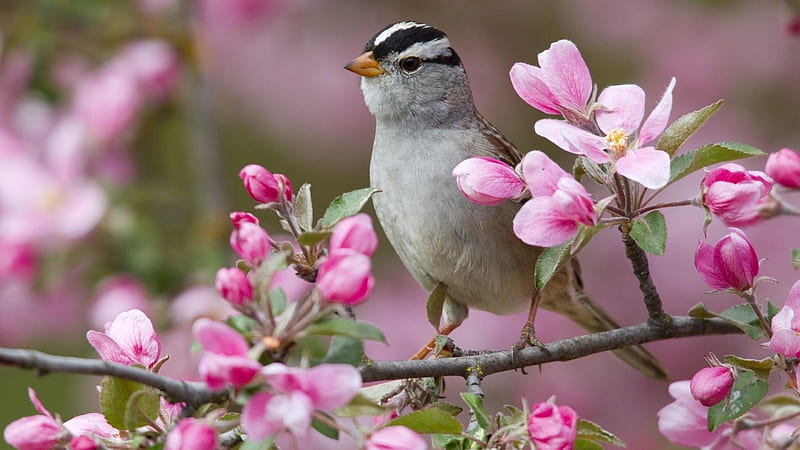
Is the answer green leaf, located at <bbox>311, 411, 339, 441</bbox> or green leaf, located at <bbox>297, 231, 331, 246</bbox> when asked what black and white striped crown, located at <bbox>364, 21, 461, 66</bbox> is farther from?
green leaf, located at <bbox>311, 411, 339, 441</bbox>

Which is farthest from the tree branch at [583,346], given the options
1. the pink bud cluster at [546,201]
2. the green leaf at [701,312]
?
the pink bud cluster at [546,201]

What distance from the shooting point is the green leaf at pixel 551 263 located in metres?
1.74

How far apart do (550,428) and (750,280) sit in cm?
50

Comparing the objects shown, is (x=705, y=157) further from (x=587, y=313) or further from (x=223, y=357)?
(x=587, y=313)

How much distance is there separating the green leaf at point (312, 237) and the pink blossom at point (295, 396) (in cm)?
28

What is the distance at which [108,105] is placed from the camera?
3713mm

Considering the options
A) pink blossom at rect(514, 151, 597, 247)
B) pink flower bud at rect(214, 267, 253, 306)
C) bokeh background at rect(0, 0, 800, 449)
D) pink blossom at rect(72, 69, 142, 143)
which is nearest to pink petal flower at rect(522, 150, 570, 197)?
pink blossom at rect(514, 151, 597, 247)

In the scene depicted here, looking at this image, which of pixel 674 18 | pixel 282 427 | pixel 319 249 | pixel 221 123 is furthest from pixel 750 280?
pixel 221 123

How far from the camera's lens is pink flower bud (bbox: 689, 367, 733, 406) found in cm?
173

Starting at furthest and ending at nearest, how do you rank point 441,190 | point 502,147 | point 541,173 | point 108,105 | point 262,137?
point 262,137 < point 108,105 < point 502,147 < point 441,190 < point 541,173

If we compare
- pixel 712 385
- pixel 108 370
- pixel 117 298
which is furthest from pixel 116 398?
pixel 117 298

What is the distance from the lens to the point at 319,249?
173cm

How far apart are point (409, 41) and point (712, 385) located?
150cm

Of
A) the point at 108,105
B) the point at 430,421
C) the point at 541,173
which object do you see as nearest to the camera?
the point at 430,421
